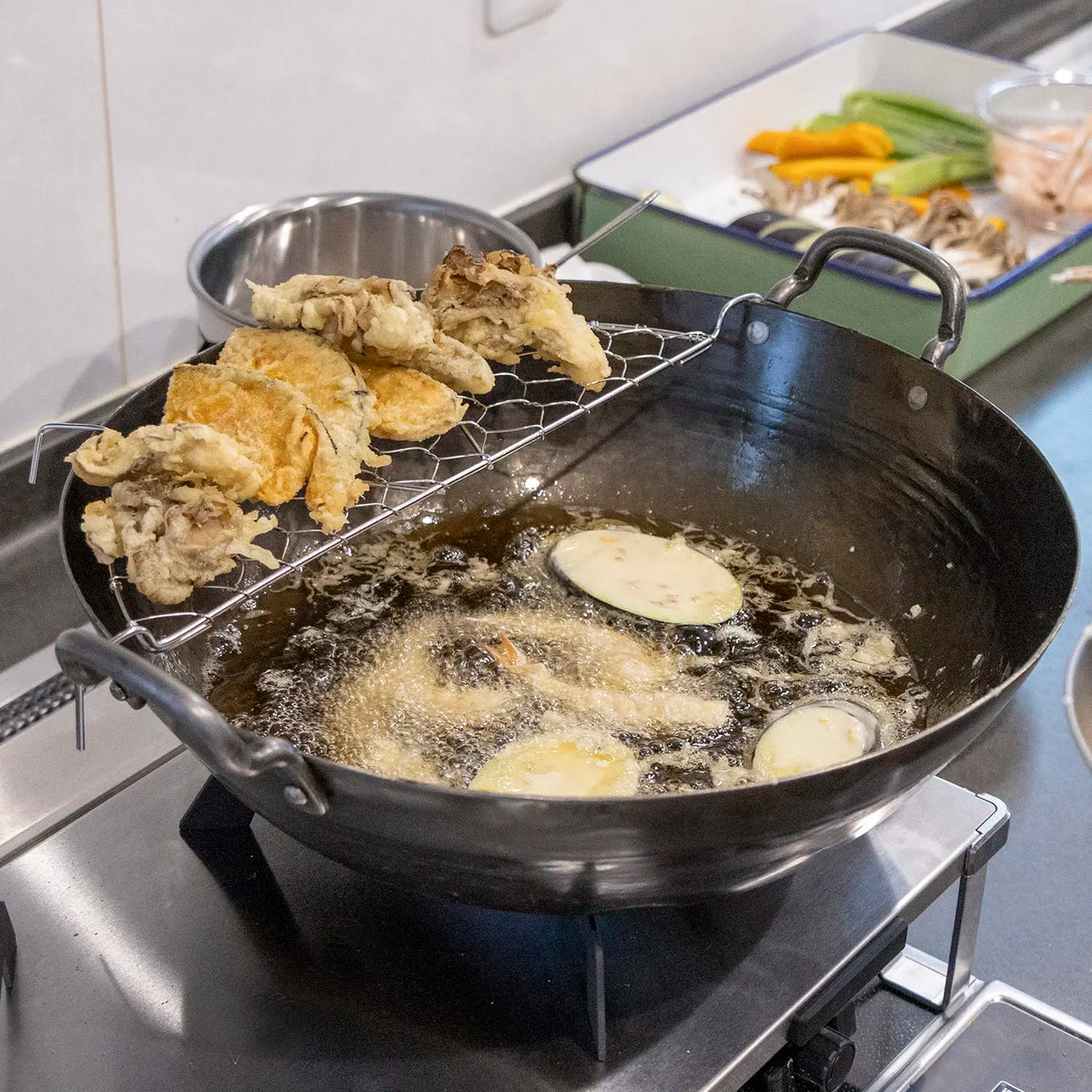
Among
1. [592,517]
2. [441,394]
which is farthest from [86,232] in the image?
[592,517]

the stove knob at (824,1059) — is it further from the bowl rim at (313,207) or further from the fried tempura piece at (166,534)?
the bowl rim at (313,207)

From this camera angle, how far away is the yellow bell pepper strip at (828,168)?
223cm

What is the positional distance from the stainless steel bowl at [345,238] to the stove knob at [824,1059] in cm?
90

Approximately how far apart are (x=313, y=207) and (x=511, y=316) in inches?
19.5

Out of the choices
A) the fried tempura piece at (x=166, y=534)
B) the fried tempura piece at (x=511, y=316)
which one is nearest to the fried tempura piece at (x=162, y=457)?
the fried tempura piece at (x=166, y=534)

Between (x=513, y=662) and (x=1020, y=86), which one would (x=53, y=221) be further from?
(x=1020, y=86)

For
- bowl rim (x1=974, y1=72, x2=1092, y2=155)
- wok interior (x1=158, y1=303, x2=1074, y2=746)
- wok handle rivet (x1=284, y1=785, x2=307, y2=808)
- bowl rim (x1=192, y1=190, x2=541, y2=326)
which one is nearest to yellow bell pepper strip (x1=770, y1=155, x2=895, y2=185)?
bowl rim (x1=974, y1=72, x2=1092, y2=155)

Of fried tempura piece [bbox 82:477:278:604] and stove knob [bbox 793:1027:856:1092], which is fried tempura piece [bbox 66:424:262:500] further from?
stove knob [bbox 793:1027:856:1092]

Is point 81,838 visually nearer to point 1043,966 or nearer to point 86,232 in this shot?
point 86,232

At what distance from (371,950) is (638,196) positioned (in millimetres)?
1386

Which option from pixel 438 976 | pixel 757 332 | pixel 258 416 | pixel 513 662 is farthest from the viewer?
pixel 757 332

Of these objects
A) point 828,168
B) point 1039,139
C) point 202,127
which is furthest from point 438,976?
point 1039,139

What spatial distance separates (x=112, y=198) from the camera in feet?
4.69

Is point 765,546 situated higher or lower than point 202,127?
lower
